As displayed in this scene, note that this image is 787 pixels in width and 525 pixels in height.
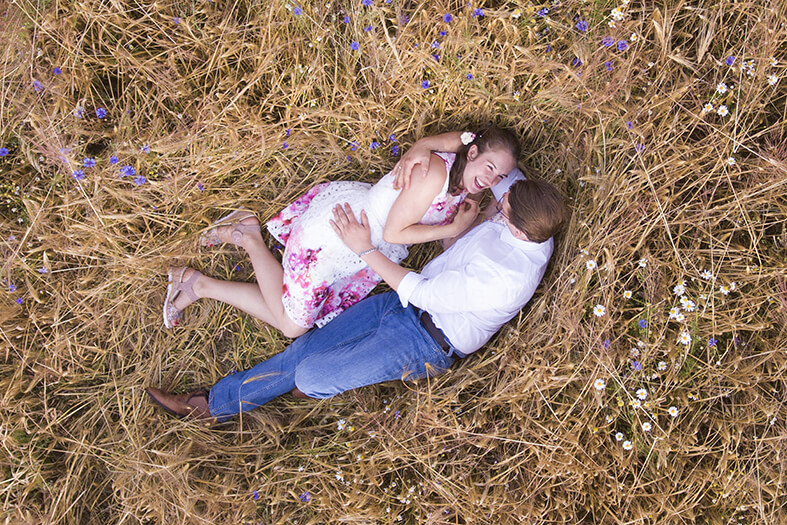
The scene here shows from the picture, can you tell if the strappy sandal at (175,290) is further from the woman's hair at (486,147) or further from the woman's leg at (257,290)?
the woman's hair at (486,147)

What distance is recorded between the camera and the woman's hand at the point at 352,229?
2.69 m

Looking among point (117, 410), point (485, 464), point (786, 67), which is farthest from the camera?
point (117, 410)

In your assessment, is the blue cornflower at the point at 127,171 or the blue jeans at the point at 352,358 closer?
the blue jeans at the point at 352,358

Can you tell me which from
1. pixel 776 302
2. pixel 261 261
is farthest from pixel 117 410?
pixel 776 302

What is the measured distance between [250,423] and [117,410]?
852 millimetres

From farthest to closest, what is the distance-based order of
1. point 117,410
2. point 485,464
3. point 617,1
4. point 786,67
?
point 117,410 → point 485,464 → point 617,1 → point 786,67

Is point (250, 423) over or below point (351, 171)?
below

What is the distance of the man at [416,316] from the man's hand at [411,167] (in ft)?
1.10

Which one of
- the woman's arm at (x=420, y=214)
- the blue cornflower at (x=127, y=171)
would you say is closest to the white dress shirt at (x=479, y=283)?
the woman's arm at (x=420, y=214)

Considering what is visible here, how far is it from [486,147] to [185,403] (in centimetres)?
251

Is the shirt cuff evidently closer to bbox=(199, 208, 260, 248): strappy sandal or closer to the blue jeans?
the blue jeans

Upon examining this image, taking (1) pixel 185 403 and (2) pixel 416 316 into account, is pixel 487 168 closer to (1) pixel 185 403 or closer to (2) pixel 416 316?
(2) pixel 416 316

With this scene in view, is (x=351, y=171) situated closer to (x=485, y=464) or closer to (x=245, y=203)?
(x=245, y=203)

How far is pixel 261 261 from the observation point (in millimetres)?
3033
